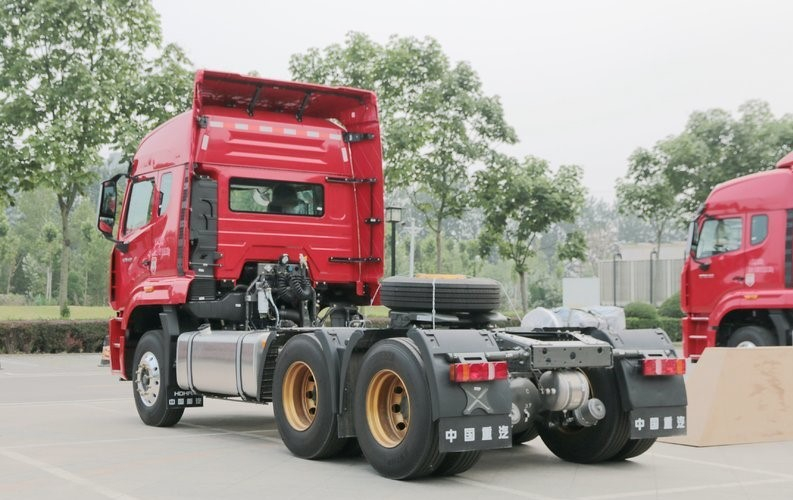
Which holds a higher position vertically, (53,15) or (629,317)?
(53,15)

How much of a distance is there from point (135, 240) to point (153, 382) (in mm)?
1655

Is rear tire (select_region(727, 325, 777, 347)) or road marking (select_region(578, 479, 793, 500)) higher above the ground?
rear tire (select_region(727, 325, 777, 347))

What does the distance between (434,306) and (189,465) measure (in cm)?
231

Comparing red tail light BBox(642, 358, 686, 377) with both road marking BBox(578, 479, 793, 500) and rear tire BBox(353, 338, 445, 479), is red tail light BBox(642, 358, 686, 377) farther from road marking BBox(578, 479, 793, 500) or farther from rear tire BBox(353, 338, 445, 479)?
rear tire BBox(353, 338, 445, 479)

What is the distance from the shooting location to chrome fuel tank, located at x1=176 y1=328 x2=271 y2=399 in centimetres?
1012

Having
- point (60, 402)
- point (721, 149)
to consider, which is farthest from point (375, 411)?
point (721, 149)

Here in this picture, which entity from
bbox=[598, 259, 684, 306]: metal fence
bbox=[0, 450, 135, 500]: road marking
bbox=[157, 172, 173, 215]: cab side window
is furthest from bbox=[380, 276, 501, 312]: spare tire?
bbox=[598, 259, 684, 306]: metal fence

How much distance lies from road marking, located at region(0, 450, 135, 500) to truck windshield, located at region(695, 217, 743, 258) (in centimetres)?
1202

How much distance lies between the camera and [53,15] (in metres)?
26.9

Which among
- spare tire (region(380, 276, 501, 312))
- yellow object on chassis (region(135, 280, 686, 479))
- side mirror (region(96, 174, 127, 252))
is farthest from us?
side mirror (region(96, 174, 127, 252))

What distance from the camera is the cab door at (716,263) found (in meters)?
17.4

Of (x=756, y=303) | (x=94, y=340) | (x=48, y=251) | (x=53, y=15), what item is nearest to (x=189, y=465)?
(x=756, y=303)

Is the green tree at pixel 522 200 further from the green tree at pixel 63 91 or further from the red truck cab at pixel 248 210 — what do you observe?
the red truck cab at pixel 248 210

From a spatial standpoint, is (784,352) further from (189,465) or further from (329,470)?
(189,465)
